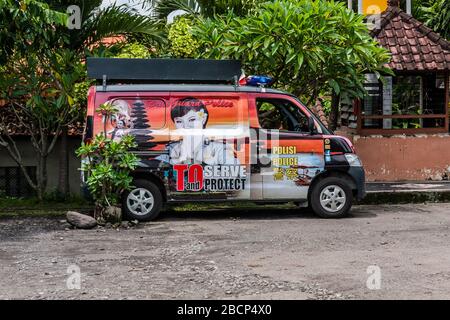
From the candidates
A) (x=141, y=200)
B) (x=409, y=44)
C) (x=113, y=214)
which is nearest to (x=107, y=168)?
(x=113, y=214)

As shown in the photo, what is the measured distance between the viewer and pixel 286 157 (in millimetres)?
13562

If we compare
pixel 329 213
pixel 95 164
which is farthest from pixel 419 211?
pixel 95 164

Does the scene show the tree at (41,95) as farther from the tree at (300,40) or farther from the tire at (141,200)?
the tree at (300,40)

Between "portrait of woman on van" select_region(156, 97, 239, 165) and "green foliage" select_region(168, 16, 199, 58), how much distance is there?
2380 mm

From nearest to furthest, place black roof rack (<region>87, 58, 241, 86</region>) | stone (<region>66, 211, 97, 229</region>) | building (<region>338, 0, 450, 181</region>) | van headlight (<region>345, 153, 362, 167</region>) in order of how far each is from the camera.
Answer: stone (<region>66, 211, 97, 229</region>) → black roof rack (<region>87, 58, 241, 86</region>) → van headlight (<region>345, 153, 362, 167</region>) → building (<region>338, 0, 450, 181</region>)

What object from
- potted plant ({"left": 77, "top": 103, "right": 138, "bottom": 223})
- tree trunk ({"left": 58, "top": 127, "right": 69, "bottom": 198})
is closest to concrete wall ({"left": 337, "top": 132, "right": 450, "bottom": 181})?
tree trunk ({"left": 58, "top": 127, "right": 69, "bottom": 198})

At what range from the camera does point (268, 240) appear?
11.5m

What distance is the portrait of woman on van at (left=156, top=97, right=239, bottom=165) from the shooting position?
13.3 metres

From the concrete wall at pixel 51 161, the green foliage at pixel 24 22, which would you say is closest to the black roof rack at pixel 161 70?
the green foliage at pixel 24 22

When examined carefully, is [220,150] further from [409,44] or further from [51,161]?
[409,44]

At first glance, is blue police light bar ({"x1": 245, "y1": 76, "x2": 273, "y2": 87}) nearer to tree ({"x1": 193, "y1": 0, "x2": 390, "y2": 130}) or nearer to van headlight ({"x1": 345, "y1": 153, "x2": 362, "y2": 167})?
A: tree ({"x1": 193, "y1": 0, "x2": 390, "y2": 130})

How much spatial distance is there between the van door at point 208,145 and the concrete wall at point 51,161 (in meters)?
4.51

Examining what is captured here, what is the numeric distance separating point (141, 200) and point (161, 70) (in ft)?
6.45
